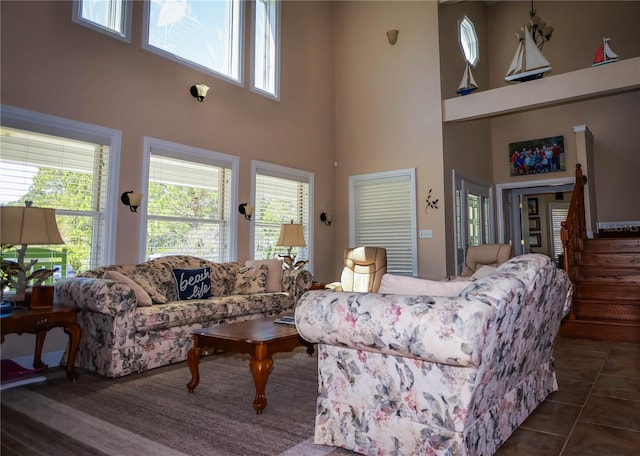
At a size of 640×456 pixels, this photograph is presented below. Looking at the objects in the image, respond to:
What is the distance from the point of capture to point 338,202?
725 centimetres

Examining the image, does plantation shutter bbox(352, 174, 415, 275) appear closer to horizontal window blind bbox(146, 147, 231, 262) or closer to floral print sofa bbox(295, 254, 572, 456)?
horizontal window blind bbox(146, 147, 231, 262)

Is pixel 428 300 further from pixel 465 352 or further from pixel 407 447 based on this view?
pixel 407 447

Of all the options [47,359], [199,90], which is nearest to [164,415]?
[47,359]

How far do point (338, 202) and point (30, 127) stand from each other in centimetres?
456

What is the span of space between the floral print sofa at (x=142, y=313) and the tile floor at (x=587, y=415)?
2677 millimetres

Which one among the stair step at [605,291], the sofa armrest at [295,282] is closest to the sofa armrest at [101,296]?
the sofa armrest at [295,282]

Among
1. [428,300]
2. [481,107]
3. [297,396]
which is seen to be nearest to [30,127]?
[297,396]

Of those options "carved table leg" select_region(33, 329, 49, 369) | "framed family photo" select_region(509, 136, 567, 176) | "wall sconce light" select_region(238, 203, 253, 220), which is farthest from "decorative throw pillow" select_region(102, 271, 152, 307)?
"framed family photo" select_region(509, 136, 567, 176)

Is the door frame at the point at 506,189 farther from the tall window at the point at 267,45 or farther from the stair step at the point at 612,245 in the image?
the tall window at the point at 267,45

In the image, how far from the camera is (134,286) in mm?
3629

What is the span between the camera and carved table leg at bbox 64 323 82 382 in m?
3.23

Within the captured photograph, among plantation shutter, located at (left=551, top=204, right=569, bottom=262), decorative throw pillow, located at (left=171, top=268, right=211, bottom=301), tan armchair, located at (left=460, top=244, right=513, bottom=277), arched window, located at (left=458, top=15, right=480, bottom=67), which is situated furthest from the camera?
plantation shutter, located at (left=551, top=204, right=569, bottom=262)

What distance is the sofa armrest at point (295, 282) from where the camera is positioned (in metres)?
5.02

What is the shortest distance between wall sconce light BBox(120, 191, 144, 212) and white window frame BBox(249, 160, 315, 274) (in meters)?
1.62
